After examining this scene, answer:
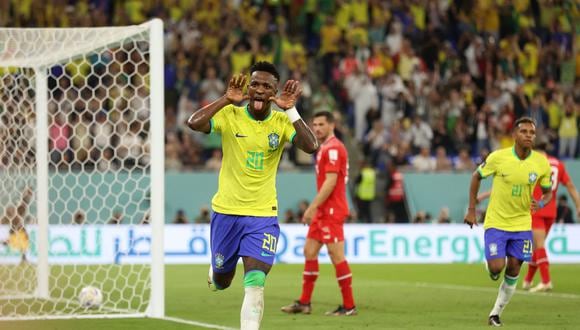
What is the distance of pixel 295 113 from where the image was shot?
30.0 feet

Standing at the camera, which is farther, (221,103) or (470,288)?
(470,288)

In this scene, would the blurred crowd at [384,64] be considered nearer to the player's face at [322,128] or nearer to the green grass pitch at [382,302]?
the green grass pitch at [382,302]

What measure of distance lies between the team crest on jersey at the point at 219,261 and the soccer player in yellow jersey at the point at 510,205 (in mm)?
3290

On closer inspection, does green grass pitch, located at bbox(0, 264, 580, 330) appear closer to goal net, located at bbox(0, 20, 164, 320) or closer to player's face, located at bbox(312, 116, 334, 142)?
goal net, located at bbox(0, 20, 164, 320)

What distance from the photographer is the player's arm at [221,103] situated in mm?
8695

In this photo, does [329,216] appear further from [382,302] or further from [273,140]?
[273,140]

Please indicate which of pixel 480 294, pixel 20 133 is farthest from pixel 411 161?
pixel 20 133

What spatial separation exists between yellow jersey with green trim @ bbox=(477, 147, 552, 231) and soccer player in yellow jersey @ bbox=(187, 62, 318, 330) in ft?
11.2

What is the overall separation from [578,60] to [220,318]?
59.7 feet

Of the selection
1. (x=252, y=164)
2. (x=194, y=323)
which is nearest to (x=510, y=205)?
(x=194, y=323)

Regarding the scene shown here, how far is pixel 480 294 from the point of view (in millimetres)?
16016

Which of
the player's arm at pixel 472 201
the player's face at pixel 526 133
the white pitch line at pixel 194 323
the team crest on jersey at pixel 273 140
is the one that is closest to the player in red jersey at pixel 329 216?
the white pitch line at pixel 194 323

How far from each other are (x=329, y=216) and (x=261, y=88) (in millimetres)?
4326

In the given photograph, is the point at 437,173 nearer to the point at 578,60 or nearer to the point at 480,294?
the point at 578,60
